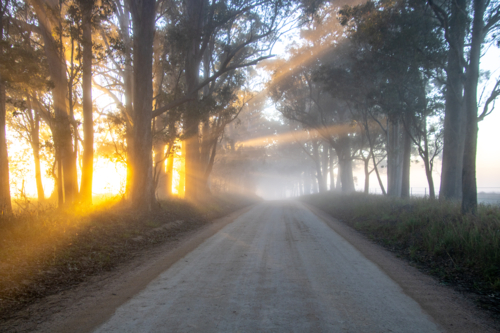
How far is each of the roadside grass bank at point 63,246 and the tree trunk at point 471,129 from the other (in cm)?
853

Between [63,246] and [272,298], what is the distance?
4.63 m

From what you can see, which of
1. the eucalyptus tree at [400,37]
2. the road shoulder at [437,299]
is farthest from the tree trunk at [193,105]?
the road shoulder at [437,299]

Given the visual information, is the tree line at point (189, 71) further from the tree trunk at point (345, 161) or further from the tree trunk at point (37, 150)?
the tree trunk at point (345, 161)

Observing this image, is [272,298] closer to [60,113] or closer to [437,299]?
[437,299]

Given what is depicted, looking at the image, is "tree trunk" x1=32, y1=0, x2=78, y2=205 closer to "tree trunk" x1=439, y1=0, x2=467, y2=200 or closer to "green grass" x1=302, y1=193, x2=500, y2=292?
"green grass" x1=302, y1=193, x2=500, y2=292

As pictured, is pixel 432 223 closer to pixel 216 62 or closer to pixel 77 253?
pixel 77 253

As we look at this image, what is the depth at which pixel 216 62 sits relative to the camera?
21.5 m

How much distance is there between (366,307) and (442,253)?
3714 mm

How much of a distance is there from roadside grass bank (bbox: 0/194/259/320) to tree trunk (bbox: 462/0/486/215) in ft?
28.0

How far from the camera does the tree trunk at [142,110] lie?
11.1 meters

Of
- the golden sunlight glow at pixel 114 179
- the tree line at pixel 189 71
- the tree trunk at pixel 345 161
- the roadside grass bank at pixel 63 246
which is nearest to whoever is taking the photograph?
the roadside grass bank at pixel 63 246

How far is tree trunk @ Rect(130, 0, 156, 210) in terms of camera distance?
11109 mm

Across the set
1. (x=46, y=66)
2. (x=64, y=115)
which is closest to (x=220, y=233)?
(x=64, y=115)

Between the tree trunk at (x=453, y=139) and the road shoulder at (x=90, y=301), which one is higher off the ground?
the tree trunk at (x=453, y=139)
